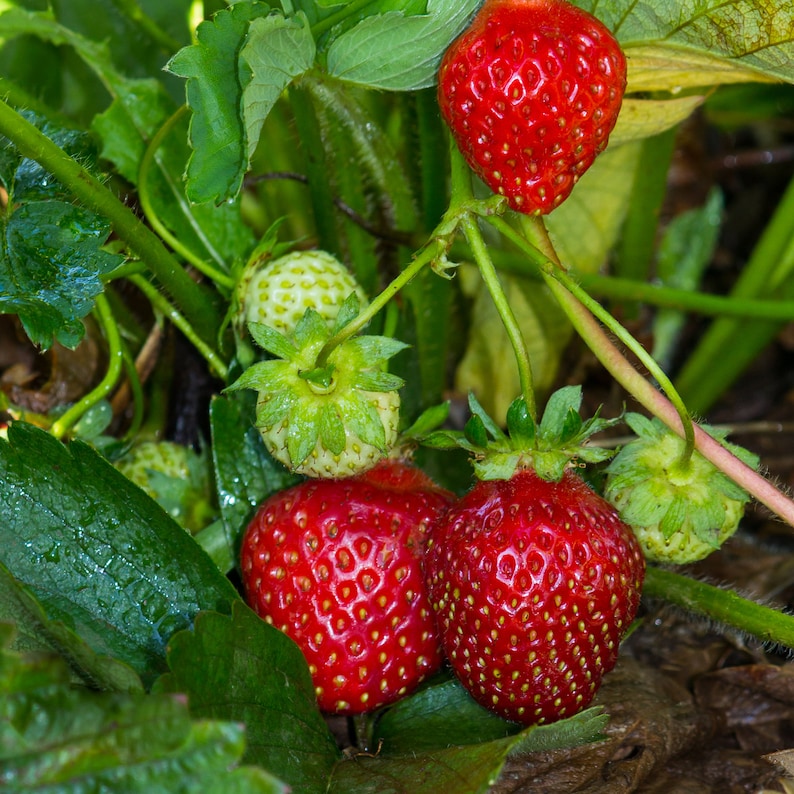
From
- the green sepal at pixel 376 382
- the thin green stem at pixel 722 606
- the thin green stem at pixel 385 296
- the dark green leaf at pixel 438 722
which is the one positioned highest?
the thin green stem at pixel 385 296

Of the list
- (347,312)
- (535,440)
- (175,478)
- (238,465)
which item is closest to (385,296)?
(347,312)

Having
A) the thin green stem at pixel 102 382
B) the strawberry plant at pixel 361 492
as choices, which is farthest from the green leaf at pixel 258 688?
the thin green stem at pixel 102 382

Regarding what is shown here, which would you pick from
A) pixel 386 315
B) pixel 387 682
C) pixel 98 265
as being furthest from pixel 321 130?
pixel 387 682

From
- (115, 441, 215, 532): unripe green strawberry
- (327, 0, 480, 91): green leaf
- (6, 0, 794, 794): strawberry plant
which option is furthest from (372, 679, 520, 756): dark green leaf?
(327, 0, 480, 91): green leaf

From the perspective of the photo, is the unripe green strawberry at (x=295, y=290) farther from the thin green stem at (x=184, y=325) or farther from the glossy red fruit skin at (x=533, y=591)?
the glossy red fruit skin at (x=533, y=591)

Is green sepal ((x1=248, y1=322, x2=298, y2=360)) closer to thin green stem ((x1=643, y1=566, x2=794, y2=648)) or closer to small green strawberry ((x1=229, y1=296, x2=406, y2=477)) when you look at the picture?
small green strawberry ((x1=229, y1=296, x2=406, y2=477))

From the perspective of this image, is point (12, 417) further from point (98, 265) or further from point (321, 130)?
point (321, 130)
